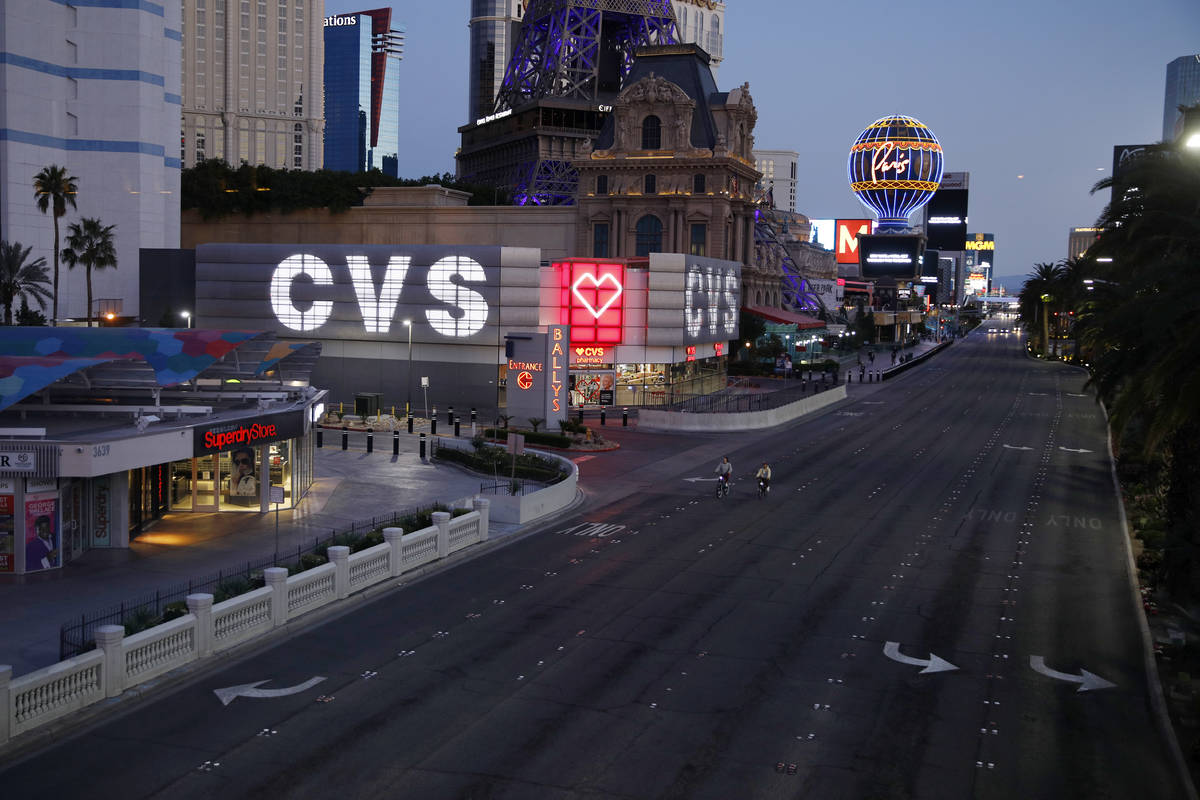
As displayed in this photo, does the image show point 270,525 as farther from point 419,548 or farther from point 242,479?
point 419,548

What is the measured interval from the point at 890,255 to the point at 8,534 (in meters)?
182

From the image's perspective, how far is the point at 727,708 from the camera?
17938mm

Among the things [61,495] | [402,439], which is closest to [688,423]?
[402,439]

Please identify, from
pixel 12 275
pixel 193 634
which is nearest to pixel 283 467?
pixel 193 634

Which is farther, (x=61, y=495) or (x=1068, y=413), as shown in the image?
(x=1068, y=413)

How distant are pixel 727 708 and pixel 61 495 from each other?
59.1 feet

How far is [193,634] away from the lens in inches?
787

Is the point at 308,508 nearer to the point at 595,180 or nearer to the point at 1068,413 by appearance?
the point at 1068,413

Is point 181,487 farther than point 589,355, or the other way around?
point 589,355

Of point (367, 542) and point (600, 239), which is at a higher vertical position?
point (600, 239)

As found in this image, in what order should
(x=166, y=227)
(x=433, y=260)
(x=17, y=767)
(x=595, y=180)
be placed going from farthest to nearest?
(x=595, y=180) → (x=166, y=227) → (x=433, y=260) → (x=17, y=767)

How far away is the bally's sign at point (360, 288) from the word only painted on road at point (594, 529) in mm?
31383

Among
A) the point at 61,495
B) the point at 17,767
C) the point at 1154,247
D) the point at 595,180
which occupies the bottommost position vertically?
the point at 17,767

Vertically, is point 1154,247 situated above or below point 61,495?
above
